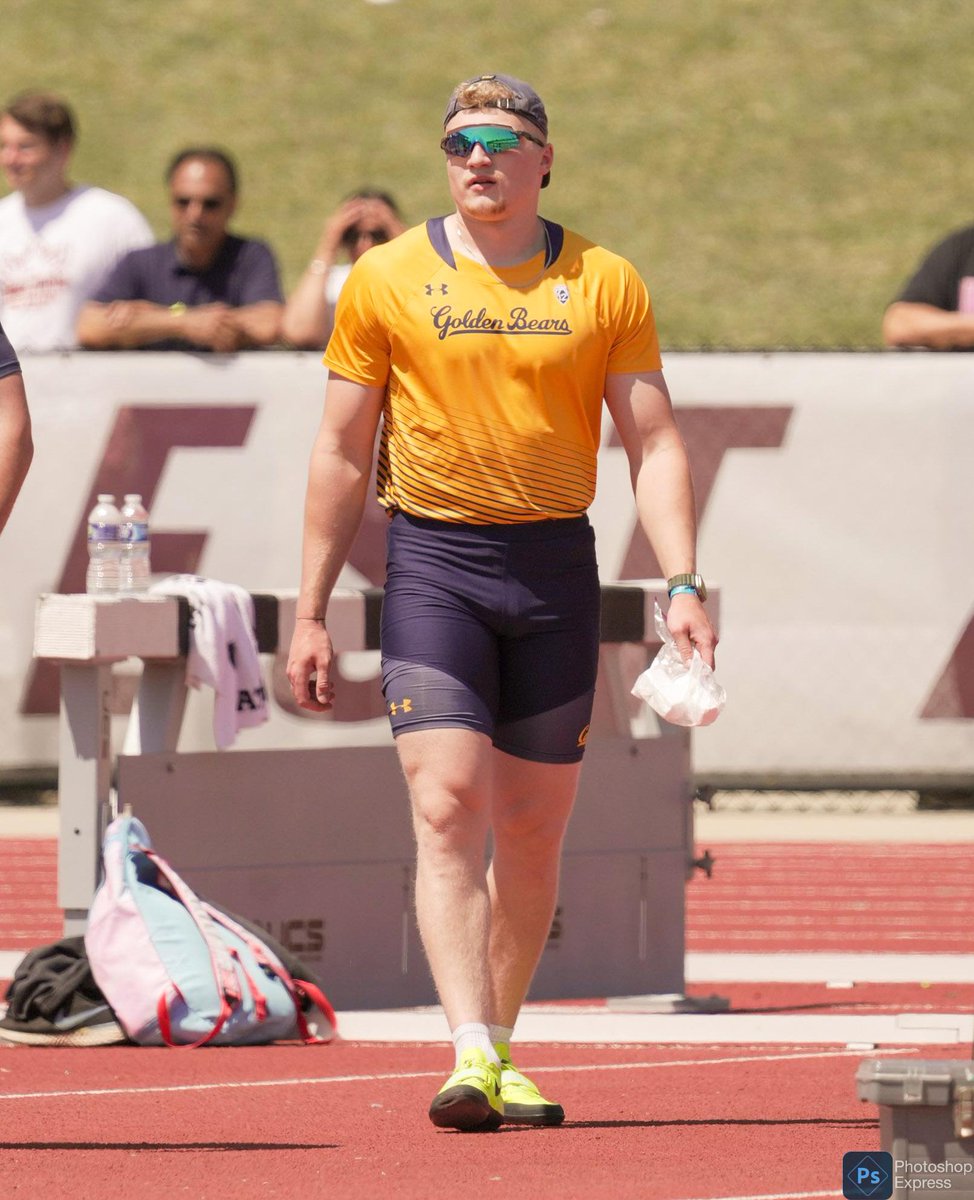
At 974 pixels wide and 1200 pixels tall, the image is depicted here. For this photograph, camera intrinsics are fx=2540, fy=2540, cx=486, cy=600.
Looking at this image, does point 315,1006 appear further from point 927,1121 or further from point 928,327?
point 928,327

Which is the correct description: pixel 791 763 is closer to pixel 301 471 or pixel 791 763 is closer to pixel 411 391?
pixel 301 471

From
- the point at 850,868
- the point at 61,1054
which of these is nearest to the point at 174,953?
the point at 61,1054

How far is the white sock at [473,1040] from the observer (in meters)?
5.16

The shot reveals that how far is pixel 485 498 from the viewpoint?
5.30m

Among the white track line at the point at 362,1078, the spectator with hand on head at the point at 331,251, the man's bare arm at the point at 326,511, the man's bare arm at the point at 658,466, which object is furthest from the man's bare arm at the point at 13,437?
the spectator with hand on head at the point at 331,251

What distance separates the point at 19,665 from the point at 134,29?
24019 millimetres

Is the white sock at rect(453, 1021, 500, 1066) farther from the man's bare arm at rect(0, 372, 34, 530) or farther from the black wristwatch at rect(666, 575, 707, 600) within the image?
the man's bare arm at rect(0, 372, 34, 530)

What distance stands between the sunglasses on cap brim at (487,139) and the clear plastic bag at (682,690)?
1.08 m

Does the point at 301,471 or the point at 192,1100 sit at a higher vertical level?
the point at 301,471

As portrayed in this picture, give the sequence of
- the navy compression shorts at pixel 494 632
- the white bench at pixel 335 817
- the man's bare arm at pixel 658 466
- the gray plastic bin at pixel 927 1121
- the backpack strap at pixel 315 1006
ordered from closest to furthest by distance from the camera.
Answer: the gray plastic bin at pixel 927 1121 → the navy compression shorts at pixel 494 632 → the man's bare arm at pixel 658 466 → the backpack strap at pixel 315 1006 → the white bench at pixel 335 817

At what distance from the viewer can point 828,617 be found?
11820 millimetres

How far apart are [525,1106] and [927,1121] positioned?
5.37ft

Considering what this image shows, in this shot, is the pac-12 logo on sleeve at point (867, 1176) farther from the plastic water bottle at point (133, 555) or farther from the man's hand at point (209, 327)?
the man's hand at point (209, 327)

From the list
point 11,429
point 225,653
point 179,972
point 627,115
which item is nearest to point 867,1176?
point 11,429
